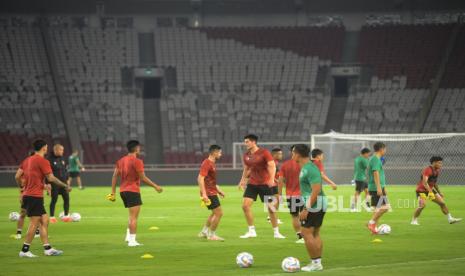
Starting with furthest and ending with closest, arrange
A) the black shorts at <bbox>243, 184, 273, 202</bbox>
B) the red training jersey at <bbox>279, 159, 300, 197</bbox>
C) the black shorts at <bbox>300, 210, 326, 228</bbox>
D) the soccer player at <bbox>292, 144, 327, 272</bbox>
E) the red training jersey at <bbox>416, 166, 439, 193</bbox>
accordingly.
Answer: the red training jersey at <bbox>416, 166, 439, 193</bbox> → the black shorts at <bbox>243, 184, 273, 202</bbox> → the red training jersey at <bbox>279, 159, 300, 197</bbox> → the black shorts at <bbox>300, 210, 326, 228</bbox> → the soccer player at <bbox>292, 144, 327, 272</bbox>

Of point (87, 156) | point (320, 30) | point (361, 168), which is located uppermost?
point (320, 30)

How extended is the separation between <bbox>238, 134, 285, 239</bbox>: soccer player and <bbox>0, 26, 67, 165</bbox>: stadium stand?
→ 1529 inches

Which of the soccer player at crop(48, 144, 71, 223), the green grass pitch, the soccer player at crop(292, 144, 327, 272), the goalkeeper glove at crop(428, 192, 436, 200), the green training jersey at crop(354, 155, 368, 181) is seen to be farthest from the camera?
the green training jersey at crop(354, 155, 368, 181)

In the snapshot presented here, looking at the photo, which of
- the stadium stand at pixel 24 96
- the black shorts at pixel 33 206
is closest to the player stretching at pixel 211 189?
the black shorts at pixel 33 206

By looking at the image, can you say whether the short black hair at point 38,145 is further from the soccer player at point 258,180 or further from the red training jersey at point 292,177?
the red training jersey at point 292,177

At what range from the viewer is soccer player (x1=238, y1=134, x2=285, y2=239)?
2044 cm

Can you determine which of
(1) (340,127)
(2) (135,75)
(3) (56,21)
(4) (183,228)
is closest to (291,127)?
(1) (340,127)

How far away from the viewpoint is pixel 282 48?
67.6 meters

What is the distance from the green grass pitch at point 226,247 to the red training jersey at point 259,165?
1.32m

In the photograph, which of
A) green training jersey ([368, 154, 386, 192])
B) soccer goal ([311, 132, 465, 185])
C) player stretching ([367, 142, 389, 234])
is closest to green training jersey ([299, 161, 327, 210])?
player stretching ([367, 142, 389, 234])

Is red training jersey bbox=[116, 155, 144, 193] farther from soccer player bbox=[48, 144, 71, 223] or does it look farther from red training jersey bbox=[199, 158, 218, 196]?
soccer player bbox=[48, 144, 71, 223]

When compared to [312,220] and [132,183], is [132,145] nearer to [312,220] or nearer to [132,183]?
[132,183]

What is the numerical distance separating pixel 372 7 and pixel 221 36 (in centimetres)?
1194

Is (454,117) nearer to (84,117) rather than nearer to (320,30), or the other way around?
(320,30)
